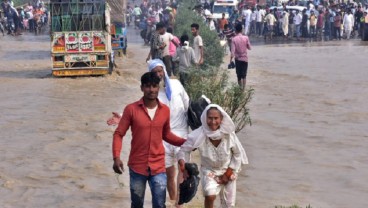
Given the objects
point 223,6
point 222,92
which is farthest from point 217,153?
point 223,6

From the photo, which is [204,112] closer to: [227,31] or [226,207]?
[226,207]

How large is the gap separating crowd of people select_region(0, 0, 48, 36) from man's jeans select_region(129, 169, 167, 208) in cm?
3332

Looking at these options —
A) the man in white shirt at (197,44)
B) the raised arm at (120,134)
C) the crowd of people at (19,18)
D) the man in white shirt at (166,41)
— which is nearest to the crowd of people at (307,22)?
the crowd of people at (19,18)

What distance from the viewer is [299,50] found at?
30844 mm

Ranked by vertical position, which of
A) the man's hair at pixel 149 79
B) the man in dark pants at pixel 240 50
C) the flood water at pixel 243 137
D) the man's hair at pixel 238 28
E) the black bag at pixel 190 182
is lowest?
the flood water at pixel 243 137

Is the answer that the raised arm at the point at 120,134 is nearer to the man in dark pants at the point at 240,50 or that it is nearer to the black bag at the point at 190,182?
the black bag at the point at 190,182

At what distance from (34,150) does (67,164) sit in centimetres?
118

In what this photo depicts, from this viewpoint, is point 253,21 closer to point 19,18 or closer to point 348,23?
point 348,23

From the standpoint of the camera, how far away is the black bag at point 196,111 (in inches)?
288

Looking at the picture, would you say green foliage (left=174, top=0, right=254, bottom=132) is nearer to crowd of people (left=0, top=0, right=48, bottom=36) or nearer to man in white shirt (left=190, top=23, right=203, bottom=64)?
man in white shirt (left=190, top=23, right=203, bottom=64)

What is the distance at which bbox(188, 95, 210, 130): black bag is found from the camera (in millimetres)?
7309

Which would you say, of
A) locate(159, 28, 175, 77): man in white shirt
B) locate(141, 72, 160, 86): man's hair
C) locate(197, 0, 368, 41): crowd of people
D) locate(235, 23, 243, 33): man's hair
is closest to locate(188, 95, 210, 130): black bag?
locate(141, 72, 160, 86): man's hair

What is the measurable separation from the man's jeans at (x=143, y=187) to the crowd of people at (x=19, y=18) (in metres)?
33.3

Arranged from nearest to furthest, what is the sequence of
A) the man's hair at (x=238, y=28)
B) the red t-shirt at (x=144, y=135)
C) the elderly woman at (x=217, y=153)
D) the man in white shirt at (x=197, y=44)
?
the red t-shirt at (x=144, y=135) → the elderly woman at (x=217, y=153) → the man in white shirt at (x=197, y=44) → the man's hair at (x=238, y=28)
